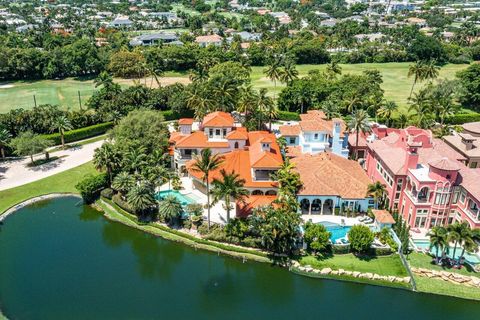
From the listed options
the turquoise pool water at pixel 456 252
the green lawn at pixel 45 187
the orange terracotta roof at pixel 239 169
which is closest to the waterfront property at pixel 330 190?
the orange terracotta roof at pixel 239 169

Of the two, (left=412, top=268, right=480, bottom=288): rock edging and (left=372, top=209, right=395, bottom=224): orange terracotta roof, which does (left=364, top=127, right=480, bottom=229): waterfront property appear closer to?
(left=372, top=209, right=395, bottom=224): orange terracotta roof

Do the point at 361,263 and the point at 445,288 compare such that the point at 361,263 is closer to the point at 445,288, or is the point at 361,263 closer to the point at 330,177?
the point at 445,288

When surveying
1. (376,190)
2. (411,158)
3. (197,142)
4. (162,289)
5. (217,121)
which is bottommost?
(162,289)

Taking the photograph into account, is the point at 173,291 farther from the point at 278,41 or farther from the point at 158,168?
the point at 278,41

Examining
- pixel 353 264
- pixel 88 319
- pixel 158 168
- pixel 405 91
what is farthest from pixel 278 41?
pixel 88 319

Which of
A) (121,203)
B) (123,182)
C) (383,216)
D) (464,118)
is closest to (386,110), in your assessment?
(464,118)

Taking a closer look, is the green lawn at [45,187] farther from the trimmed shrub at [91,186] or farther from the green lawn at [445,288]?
the green lawn at [445,288]

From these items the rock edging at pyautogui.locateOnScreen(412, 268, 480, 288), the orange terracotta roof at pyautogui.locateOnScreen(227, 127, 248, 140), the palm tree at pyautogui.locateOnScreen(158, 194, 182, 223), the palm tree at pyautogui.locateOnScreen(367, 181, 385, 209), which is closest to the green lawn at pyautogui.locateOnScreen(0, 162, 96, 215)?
the palm tree at pyautogui.locateOnScreen(158, 194, 182, 223)
